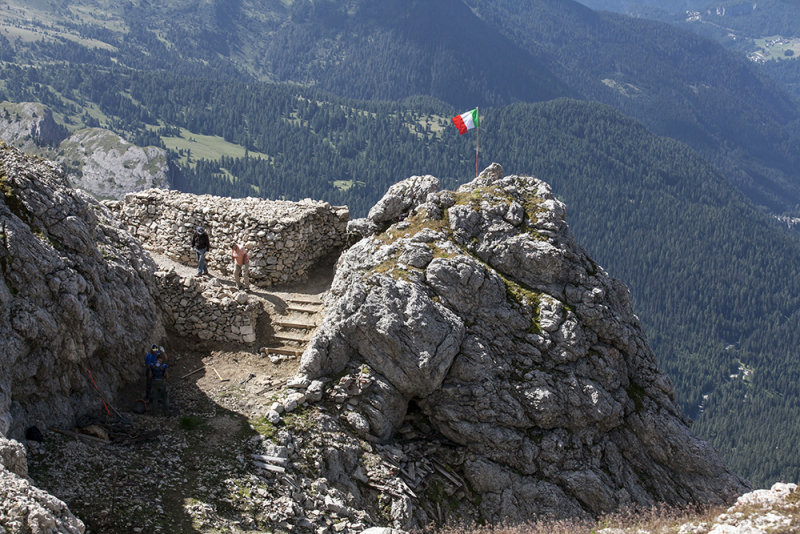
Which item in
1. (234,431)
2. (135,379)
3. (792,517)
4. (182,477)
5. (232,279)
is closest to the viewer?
(792,517)

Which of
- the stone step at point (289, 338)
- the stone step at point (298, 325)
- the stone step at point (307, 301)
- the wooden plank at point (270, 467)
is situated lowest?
the wooden plank at point (270, 467)

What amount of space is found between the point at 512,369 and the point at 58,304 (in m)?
14.8

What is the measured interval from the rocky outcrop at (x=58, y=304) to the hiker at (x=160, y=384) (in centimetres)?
145

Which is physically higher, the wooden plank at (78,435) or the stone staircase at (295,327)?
the stone staircase at (295,327)

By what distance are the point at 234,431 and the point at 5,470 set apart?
25.1ft

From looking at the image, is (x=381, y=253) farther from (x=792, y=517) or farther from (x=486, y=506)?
(x=792, y=517)

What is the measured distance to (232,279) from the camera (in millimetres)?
28688

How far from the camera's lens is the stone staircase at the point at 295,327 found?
24.3 m

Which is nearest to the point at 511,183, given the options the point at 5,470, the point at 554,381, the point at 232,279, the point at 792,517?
the point at 554,381

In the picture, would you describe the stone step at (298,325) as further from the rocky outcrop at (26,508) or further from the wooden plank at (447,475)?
the rocky outcrop at (26,508)

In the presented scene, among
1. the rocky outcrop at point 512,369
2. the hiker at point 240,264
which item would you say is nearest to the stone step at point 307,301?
the hiker at point 240,264

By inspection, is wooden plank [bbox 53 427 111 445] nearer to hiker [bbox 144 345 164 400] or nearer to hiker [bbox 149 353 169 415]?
hiker [bbox 149 353 169 415]

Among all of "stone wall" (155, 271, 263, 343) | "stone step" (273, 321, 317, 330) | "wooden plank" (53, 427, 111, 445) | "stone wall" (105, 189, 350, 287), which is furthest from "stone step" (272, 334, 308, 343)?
"wooden plank" (53, 427, 111, 445)

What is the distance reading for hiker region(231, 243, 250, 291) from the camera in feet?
88.8
